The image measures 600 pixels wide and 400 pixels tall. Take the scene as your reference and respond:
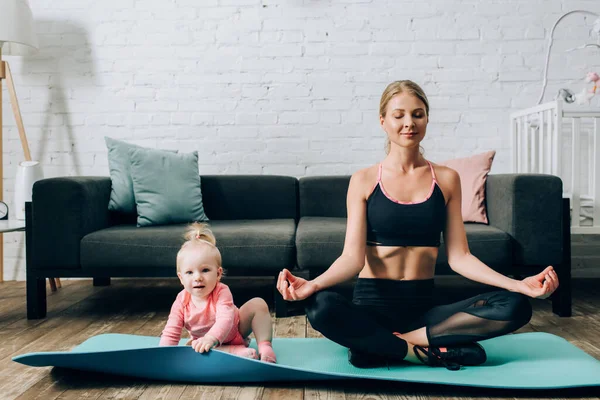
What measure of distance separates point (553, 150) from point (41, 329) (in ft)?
8.31

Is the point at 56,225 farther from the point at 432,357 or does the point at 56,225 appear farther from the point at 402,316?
the point at 432,357

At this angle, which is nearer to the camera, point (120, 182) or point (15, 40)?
→ point (120, 182)

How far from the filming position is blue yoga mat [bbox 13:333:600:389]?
60.3 inches

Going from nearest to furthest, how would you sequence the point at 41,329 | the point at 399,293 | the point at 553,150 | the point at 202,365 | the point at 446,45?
the point at 202,365
the point at 399,293
the point at 41,329
the point at 553,150
the point at 446,45

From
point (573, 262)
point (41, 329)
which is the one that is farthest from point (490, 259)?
point (41, 329)

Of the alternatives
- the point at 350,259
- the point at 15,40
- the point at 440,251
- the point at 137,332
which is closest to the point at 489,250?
the point at 440,251

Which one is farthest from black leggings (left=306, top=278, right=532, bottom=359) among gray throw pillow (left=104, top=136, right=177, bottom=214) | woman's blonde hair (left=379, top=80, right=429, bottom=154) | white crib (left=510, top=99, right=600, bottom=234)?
gray throw pillow (left=104, top=136, right=177, bottom=214)

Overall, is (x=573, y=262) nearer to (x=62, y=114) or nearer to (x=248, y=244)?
(x=248, y=244)

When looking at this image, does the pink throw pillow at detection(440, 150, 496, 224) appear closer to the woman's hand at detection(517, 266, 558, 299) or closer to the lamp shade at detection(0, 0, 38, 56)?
the woman's hand at detection(517, 266, 558, 299)

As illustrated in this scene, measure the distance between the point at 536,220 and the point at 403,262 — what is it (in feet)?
3.27

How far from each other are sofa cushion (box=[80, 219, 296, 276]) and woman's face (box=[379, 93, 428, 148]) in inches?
36.6

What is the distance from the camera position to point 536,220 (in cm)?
242

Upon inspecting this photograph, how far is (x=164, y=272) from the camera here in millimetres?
2447

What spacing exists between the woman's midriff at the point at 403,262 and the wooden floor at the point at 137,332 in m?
0.33
